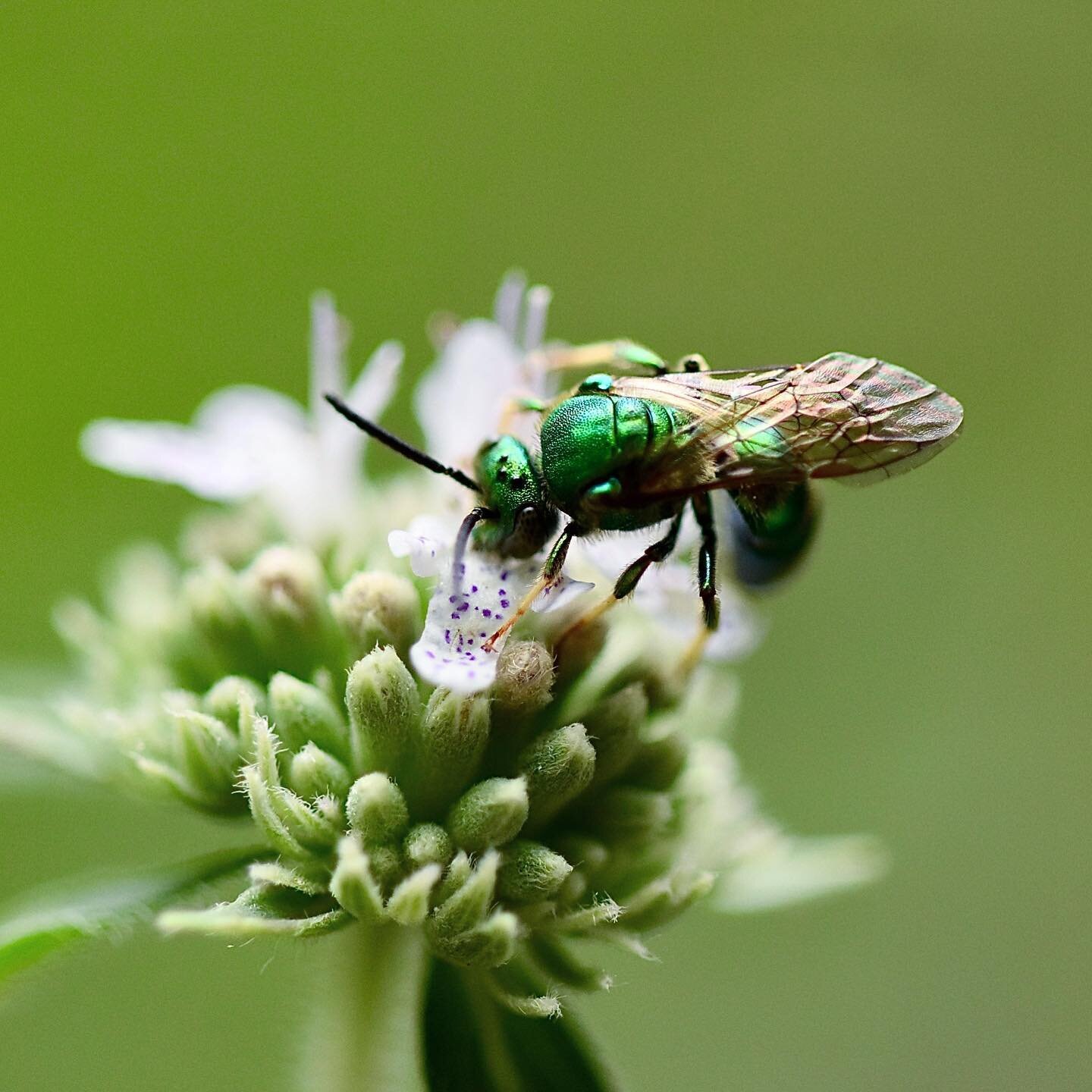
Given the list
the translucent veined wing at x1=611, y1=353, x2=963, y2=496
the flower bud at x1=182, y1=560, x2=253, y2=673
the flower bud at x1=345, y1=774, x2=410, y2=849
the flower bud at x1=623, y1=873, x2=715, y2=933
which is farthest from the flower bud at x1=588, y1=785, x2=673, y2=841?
the flower bud at x1=182, y1=560, x2=253, y2=673

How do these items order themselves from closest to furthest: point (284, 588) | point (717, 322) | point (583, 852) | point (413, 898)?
point (413, 898), point (583, 852), point (284, 588), point (717, 322)

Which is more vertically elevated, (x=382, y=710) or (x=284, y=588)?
(x=284, y=588)

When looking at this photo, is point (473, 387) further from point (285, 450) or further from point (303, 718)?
point (303, 718)

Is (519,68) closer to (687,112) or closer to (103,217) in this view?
(687,112)

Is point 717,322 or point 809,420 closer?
point 809,420

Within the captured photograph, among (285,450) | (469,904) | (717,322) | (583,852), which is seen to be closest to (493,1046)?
(583,852)

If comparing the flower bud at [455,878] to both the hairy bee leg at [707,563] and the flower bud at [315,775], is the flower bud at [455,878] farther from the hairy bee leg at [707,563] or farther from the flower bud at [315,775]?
the hairy bee leg at [707,563]

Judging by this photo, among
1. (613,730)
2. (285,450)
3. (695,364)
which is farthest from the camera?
(285,450)
